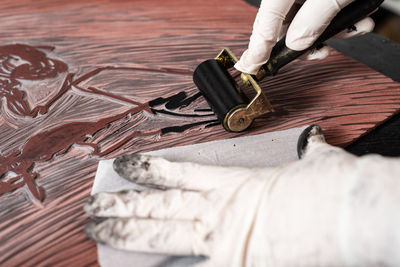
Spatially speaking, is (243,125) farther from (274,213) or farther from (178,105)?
(274,213)

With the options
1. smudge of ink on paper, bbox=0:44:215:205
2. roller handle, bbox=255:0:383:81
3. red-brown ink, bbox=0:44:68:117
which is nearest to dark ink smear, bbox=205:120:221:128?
smudge of ink on paper, bbox=0:44:215:205

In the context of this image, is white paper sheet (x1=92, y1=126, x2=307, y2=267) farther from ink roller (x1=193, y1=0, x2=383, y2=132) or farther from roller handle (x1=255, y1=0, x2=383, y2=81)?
roller handle (x1=255, y1=0, x2=383, y2=81)

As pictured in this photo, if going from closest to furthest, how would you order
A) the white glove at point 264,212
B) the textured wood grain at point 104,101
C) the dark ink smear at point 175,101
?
the white glove at point 264,212 < the textured wood grain at point 104,101 < the dark ink smear at point 175,101

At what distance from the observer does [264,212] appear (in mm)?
1017

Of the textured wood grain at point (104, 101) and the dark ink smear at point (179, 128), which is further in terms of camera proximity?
the dark ink smear at point (179, 128)

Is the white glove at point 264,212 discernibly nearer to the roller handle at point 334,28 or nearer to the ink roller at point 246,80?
the ink roller at point 246,80

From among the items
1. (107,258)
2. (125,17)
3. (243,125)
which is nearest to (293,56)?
(243,125)

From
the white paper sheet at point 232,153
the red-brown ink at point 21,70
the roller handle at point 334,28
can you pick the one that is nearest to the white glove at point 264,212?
the white paper sheet at point 232,153

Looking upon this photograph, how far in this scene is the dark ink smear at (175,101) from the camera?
1.72 metres

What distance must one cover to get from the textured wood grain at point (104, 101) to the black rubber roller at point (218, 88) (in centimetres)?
15

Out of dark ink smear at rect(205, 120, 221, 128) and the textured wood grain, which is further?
dark ink smear at rect(205, 120, 221, 128)

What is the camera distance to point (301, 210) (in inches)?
38.1

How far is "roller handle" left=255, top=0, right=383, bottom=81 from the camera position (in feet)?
4.68

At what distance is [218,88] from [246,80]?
0.62 feet
